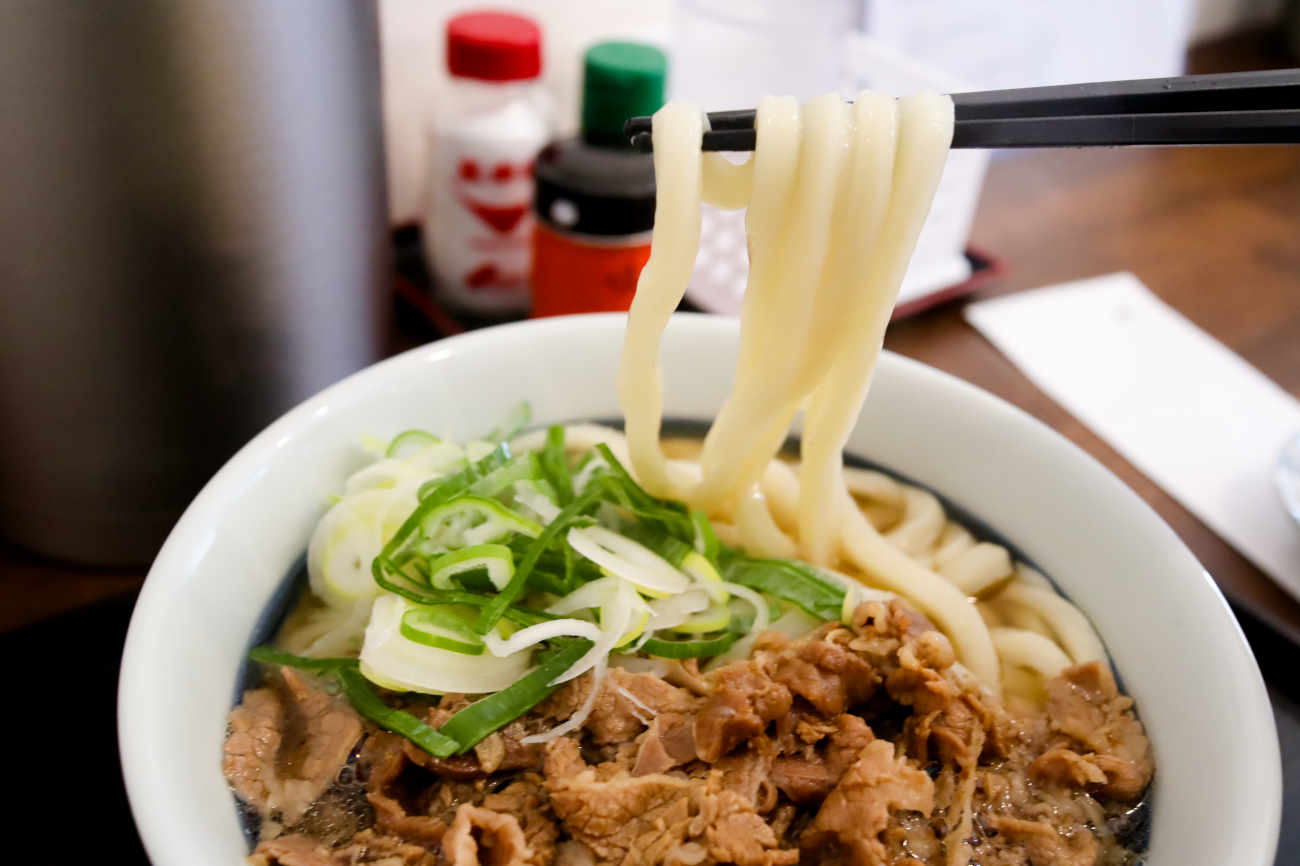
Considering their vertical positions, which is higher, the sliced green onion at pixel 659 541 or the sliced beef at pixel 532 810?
the sliced green onion at pixel 659 541

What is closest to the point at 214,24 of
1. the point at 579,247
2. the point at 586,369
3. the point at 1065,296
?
the point at 586,369

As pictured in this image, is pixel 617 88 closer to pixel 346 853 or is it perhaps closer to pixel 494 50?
pixel 494 50

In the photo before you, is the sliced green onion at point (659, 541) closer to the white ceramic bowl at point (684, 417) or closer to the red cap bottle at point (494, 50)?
the white ceramic bowl at point (684, 417)

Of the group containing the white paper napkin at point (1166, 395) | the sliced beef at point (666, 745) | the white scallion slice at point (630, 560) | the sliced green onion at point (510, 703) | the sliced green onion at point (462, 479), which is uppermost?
the sliced green onion at point (462, 479)

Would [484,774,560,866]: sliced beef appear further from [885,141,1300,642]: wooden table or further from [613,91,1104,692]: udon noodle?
[885,141,1300,642]: wooden table

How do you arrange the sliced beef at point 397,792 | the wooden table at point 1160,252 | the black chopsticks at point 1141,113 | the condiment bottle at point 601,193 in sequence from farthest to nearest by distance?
the wooden table at point 1160,252
the condiment bottle at point 601,193
the sliced beef at point 397,792
the black chopsticks at point 1141,113

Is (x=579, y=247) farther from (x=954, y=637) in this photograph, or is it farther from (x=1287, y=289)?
(x=1287, y=289)

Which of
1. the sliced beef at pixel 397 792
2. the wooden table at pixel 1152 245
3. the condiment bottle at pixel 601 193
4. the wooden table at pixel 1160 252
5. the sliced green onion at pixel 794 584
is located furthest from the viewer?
the wooden table at pixel 1152 245

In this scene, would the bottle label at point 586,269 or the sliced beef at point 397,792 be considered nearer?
the sliced beef at point 397,792

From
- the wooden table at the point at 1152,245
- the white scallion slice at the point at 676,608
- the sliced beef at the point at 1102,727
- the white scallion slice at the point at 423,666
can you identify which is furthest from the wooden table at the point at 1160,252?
the white scallion slice at the point at 676,608
